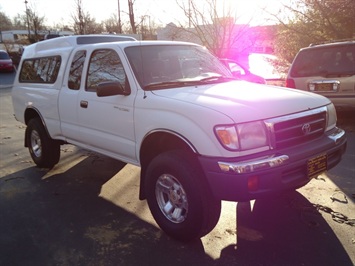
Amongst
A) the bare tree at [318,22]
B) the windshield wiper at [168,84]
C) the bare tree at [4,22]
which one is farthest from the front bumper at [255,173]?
the bare tree at [4,22]

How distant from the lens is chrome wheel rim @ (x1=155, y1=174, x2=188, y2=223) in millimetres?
3230

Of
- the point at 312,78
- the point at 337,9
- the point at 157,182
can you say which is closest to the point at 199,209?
the point at 157,182

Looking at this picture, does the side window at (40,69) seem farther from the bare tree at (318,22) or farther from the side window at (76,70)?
the bare tree at (318,22)

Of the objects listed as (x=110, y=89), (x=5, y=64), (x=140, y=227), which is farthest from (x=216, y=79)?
(x=5, y=64)

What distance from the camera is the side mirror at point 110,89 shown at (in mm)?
3553

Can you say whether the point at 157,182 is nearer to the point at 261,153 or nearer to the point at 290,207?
the point at 261,153

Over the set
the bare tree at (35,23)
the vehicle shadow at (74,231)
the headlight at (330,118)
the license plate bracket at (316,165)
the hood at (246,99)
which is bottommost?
the vehicle shadow at (74,231)

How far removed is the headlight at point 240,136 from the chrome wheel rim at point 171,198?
65 centimetres

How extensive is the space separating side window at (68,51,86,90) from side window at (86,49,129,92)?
8.4 inches

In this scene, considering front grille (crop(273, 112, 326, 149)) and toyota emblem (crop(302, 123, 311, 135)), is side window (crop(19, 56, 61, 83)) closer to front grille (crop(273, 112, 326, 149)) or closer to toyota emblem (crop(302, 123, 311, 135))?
front grille (crop(273, 112, 326, 149))

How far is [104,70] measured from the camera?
416 cm

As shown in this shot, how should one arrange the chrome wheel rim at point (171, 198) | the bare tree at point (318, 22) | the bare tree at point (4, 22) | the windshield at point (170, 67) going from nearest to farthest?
the chrome wheel rim at point (171, 198) < the windshield at point (170, 67) < the bare tree at point (318, 22) < the bare tree at point (4, 22)

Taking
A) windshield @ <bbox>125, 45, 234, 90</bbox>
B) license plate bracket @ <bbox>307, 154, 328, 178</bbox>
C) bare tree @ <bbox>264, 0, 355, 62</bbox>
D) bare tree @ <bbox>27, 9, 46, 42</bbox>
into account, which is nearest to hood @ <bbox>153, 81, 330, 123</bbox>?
windshield @ <bbox>125, 45, 234, 90</bbox>

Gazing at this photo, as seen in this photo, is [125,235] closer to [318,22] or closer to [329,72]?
[329,72]
